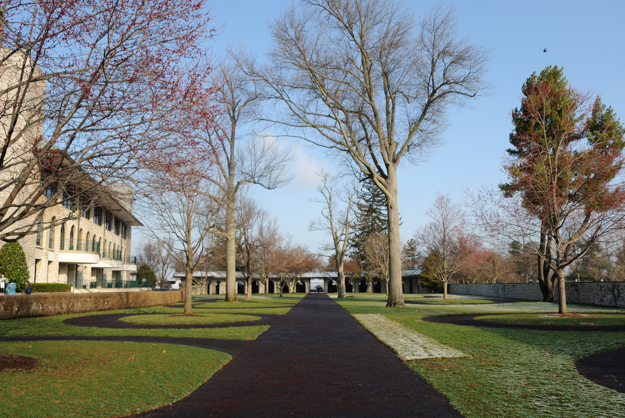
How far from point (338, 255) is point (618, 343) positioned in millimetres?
40921

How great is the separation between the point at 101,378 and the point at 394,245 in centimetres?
1918

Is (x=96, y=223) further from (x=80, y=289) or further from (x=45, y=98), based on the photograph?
(x=45, y=98)

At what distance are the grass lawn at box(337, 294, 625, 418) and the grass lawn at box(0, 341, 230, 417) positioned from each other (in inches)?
149

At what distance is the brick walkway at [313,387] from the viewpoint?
552 centimetres

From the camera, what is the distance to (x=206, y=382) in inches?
279

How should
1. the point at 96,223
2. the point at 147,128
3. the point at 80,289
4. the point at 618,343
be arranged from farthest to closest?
1. the point at 96,223
2. the point at 80,289
3. the point at 618,343
4. the point at 147,128

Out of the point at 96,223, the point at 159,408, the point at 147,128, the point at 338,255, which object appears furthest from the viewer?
the point at 338,255

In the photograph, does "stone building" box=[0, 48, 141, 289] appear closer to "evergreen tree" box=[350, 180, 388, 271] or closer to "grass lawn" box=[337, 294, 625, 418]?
"grass lawn" box=[337, 294, 625, 418]

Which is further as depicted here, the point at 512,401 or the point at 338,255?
the point at 338,255

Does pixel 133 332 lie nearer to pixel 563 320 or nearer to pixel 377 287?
pixel 563 320

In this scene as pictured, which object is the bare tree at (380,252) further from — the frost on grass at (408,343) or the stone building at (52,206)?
the frost on grass at (408,343)

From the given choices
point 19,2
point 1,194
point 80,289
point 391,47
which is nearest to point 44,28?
point 19,2

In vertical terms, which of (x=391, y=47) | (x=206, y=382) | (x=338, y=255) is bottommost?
(x=206, y=382)

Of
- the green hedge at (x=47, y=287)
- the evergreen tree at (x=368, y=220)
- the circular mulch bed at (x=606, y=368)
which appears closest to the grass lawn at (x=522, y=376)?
the circular mulch bed at (x=606, y=368)
